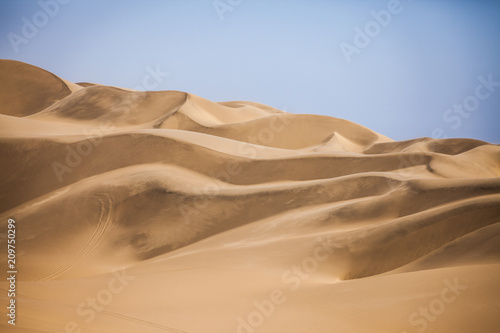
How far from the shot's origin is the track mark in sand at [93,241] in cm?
943

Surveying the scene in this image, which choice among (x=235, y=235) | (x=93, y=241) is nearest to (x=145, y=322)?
(x=235, y=235)

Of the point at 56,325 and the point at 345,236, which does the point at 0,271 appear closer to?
the point at 56,325

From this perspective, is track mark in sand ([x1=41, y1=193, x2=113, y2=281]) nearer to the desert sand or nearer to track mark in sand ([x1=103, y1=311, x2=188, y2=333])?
the desert sand

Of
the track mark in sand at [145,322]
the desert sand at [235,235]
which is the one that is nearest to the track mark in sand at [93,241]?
the desert sand at [235,235]

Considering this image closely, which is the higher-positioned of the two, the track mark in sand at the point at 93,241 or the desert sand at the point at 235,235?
the desert sand at the point at 235,235

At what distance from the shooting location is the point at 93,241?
10641 mm

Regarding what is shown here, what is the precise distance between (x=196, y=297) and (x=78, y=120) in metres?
18.2

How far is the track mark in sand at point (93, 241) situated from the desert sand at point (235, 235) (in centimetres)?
4

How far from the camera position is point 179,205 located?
11.3 metres

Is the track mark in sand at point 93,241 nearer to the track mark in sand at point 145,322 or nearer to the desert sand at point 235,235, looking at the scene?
the desert sand at point 235,235

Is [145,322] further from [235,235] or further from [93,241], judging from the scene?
[93,241]

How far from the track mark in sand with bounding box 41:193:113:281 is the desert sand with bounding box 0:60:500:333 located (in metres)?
0.04

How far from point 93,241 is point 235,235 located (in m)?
3.52

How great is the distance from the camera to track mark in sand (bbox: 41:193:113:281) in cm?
943
